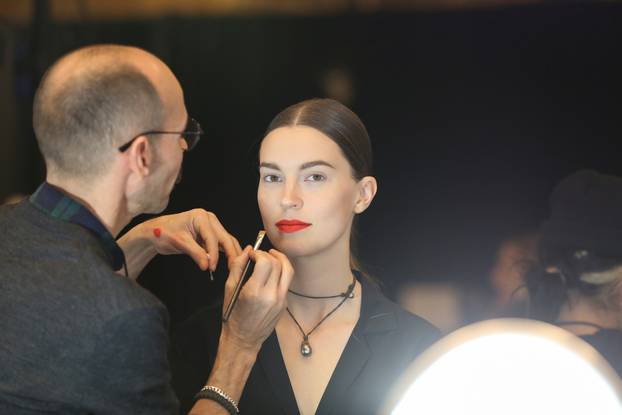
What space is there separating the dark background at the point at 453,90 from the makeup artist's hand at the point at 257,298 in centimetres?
76

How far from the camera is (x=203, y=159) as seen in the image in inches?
80.4

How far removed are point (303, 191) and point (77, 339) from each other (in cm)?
55

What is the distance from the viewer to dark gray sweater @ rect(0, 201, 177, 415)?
4.12 feet

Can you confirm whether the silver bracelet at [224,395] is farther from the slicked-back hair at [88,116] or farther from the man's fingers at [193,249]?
the slicked-back hair at [88,116]

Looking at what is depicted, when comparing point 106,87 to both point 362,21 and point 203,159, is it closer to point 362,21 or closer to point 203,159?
point 203,159

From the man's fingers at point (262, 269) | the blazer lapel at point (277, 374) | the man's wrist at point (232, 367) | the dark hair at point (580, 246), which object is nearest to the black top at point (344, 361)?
the blazer lapel at point (277, 374)

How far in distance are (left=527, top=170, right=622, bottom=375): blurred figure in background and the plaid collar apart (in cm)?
102

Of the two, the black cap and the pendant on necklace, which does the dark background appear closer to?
the black cap

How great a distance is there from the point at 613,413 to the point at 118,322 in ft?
2.35

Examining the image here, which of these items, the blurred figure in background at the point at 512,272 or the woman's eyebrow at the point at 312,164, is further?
the blurred figure in background at the point at 512,272

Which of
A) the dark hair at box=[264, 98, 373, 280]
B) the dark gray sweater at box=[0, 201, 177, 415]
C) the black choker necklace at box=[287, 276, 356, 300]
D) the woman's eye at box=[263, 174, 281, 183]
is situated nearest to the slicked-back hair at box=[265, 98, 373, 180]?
the dark hair at box=[264, 98, 373, 280]

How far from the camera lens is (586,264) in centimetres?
184

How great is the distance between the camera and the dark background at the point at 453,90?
2.25 m

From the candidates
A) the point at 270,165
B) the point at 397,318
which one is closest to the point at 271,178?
the point at 270,165
